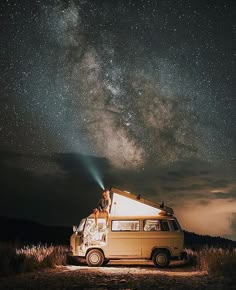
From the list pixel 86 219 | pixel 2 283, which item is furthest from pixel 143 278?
pixel 86 219

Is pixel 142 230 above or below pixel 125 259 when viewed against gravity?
above

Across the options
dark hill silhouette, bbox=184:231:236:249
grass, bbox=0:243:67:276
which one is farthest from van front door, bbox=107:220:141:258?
dark hill silhouette, bbox=184:231:236:249

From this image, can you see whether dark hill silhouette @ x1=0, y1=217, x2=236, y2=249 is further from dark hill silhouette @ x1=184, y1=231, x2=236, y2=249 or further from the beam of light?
the beam of light

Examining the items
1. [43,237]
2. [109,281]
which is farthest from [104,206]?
[43,237]

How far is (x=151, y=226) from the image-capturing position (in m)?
17.9

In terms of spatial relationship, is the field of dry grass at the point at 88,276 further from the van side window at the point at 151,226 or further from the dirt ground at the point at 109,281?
the van side window at the point at 151,226

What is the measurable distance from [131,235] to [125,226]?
1.40 ft

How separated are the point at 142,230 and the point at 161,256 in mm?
1211

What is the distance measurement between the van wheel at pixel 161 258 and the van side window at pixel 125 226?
1.22 m

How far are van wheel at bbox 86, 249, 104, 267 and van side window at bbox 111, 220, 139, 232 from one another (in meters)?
1.14

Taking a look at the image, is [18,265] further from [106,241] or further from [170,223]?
[170,223]

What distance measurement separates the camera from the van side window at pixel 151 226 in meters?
17.9

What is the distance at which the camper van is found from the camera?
17750mm

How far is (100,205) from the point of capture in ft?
61.1
